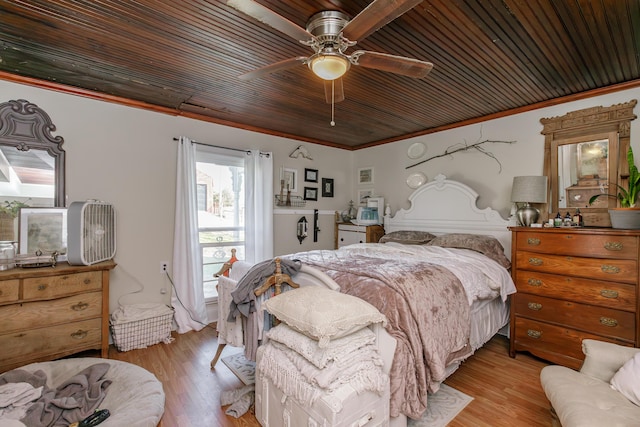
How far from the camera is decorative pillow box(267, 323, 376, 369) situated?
150 centimetres

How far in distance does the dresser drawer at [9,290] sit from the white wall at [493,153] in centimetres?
419

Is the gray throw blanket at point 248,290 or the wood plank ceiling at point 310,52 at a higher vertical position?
the wood plank ceiling at point 310,52

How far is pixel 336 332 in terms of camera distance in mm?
1517

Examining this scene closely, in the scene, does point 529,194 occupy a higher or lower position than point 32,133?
lower

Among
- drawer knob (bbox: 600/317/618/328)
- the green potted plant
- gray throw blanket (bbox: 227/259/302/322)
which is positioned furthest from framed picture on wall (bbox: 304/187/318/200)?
drawer knob (bbox: 600/317/618/328)

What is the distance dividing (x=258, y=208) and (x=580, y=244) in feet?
10.9

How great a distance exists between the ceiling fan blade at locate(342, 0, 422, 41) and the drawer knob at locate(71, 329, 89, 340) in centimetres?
304

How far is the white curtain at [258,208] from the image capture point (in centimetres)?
396

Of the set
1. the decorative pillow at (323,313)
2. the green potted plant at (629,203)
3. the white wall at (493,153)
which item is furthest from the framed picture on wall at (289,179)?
the green potted plant at (629,203)

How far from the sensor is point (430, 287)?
6.67 feet

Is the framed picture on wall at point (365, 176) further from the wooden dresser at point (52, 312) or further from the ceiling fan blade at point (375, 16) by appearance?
the wooden dresser at point (52, 312)

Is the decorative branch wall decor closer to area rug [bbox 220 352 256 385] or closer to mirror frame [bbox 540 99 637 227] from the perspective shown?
mirror frame [bbox 540 99 637 227]

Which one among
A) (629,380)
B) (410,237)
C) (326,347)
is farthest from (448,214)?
(326,347)

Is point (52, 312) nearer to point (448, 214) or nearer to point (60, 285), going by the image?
point (60, 285)
